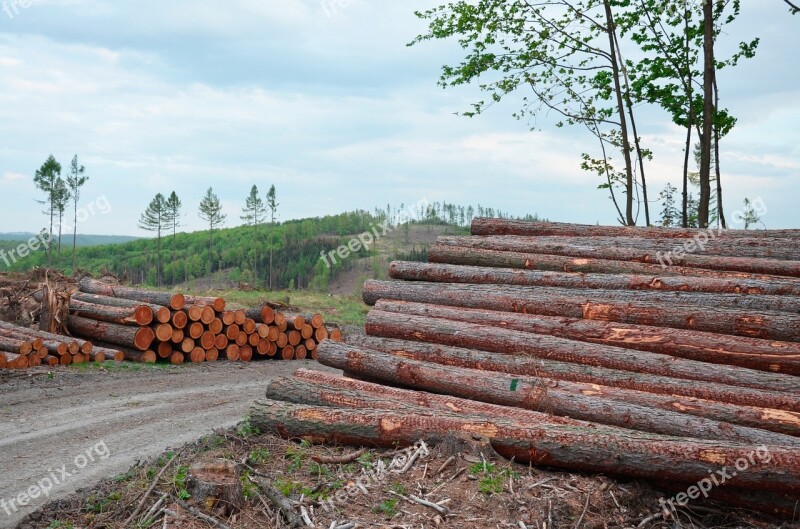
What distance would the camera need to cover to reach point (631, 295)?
8.48 m

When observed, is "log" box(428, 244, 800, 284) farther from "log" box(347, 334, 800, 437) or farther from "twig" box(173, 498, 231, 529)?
"twig" box(173, 498, 231, 529)

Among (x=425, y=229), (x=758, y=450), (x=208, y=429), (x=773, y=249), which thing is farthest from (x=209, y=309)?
(x=425, y=229)

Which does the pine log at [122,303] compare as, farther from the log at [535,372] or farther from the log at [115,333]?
the log at [535,372]

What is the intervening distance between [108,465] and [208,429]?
168 cm

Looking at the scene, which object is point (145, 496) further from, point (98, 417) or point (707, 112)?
point (707, 112)

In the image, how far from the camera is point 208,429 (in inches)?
358

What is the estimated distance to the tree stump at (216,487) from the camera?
17.3ft

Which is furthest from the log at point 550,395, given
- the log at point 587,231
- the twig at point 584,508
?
the log at point 587,231

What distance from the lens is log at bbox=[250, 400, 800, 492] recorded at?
18.0ft

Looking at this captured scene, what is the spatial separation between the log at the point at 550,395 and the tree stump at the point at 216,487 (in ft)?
8.73

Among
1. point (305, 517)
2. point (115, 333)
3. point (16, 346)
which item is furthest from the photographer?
point (115, 333)

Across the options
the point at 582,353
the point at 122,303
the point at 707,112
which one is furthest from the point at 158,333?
the point at 707,112

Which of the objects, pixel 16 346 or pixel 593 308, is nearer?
pixel 593 308

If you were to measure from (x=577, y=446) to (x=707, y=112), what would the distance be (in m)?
11.6
